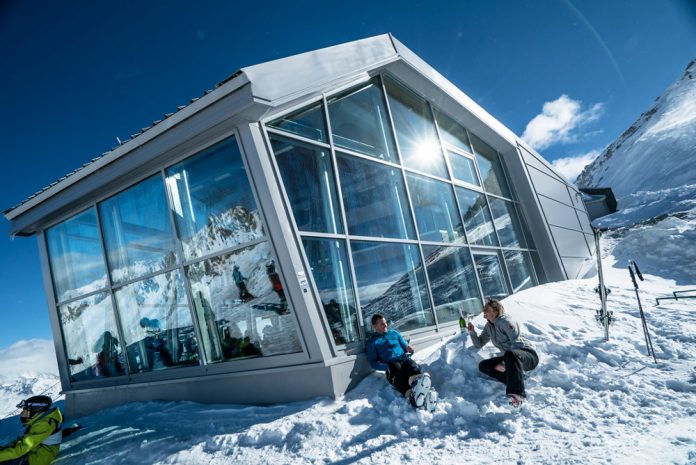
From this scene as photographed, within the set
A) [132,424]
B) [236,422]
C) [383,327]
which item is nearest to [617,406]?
[383,327]

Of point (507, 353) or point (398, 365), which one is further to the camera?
point (398, 365)

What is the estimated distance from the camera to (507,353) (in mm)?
4211

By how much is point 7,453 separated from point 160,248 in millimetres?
3324

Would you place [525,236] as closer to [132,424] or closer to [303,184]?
[303,184]

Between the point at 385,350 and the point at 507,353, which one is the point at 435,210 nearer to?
the point at 385,350

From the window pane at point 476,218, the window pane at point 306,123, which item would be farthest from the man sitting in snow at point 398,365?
the window pane at point 476,218

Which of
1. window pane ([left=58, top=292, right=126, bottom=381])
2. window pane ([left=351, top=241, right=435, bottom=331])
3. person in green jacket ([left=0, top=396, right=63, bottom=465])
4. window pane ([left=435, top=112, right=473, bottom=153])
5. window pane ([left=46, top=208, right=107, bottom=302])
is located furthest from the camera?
window pane ([left=435, top=112, right=473, bottom=153])

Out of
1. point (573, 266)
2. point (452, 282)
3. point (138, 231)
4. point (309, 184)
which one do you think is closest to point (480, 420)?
point (309, 184)

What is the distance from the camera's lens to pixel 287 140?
593 centimetres

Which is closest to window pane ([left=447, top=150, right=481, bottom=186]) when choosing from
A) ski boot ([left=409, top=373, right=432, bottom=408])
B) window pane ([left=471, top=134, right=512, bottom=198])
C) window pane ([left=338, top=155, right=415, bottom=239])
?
window pane ([left=471, top=134, right=512, bottom=198])

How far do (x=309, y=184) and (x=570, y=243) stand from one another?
44.2 ft

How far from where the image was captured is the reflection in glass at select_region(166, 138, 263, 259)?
18.5 feet

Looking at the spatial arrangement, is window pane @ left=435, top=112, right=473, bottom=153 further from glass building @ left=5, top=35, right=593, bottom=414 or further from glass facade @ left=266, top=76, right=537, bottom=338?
glass building @ left=5, top=35, right=593, bottom=414

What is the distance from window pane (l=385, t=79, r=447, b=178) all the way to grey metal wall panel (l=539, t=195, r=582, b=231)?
6.30 metres
